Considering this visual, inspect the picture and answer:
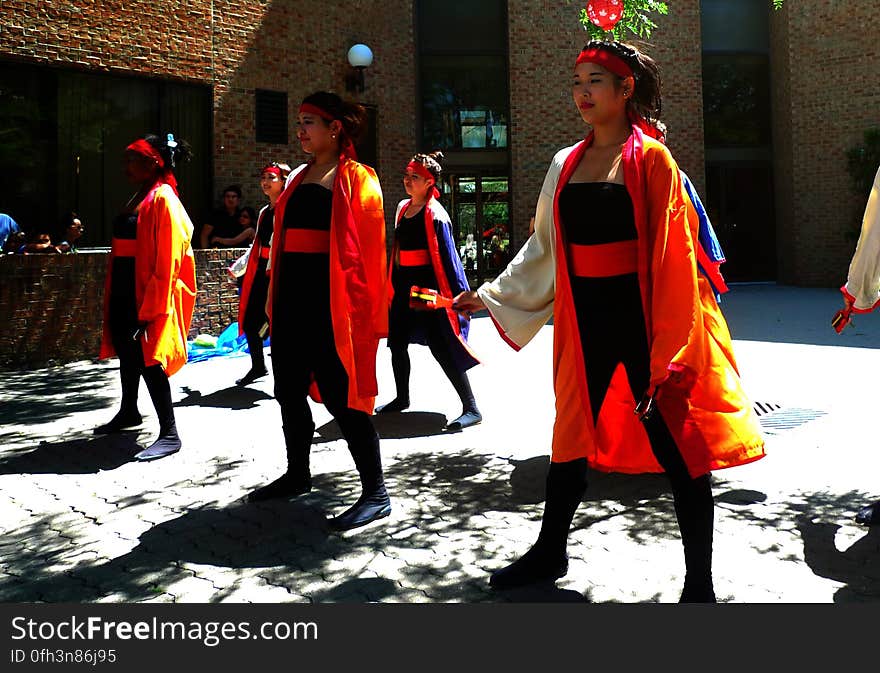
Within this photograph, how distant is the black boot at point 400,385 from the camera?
23.0ft

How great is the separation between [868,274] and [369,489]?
246 centimetres

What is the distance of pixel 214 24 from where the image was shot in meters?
14.3

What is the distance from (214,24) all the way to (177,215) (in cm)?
981

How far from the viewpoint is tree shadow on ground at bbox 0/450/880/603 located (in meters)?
3.34

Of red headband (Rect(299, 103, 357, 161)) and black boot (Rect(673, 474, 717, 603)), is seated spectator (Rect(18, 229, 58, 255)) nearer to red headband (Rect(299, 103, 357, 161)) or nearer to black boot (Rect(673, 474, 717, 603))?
red headband (Rect(299, 103, 357, 161))

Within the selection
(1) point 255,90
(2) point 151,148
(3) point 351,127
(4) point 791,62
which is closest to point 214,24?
(1) point 255,90

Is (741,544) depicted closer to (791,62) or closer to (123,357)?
(123,357)

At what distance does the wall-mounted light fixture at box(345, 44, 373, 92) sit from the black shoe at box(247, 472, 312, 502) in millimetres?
12540

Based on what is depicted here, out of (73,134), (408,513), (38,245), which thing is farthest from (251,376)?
(73,134)

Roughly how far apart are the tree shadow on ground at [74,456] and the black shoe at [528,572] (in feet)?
9.61

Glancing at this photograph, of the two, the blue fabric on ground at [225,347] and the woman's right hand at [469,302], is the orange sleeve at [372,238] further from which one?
the blue fabric on ground at [225,347]

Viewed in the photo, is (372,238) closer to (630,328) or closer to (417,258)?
(630,328)

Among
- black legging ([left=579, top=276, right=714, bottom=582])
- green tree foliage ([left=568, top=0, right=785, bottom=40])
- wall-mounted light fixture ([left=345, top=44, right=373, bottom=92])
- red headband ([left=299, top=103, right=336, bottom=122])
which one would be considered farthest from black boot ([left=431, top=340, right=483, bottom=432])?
wall-mounted light fixture ([left=345, top=44, right=373, bottom=92])

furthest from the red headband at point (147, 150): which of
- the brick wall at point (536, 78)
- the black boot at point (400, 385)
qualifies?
the brick wall at point (536, 78)
